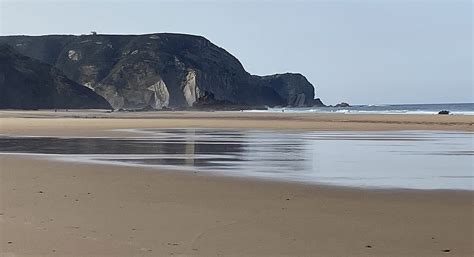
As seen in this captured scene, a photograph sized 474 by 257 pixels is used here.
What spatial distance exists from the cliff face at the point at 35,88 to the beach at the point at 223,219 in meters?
96.3

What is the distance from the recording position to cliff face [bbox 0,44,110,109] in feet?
337

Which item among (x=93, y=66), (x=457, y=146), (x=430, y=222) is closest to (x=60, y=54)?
(x=93, y=66)

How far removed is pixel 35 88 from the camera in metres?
107

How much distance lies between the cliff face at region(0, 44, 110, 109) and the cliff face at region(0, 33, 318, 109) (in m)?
14.8

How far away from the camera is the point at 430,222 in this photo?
265 inches

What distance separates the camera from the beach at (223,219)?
18.1ft

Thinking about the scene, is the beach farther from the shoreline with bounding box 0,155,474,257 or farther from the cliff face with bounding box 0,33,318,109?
the cliff face with bounding box 0,33,318,109

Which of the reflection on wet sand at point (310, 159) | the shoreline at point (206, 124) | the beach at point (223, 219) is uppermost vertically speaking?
the beach at point (223, 219)

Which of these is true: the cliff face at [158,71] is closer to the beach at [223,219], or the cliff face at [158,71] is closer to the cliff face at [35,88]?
the cliff face at [35,88]

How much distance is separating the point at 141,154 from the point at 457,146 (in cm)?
952

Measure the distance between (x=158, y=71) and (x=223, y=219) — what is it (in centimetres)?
13371

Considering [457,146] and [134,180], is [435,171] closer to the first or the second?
[134,180]

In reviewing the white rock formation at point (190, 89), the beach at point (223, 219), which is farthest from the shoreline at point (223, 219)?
the white rock formation at point (190, 89)

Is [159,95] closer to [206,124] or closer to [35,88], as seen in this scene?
[35,88]
